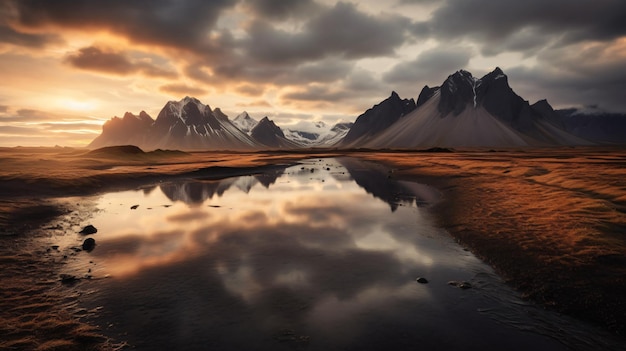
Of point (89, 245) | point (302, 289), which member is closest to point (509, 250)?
point (302, 289)

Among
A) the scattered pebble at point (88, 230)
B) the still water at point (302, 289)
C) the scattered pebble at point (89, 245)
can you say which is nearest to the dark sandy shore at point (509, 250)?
the still water at point (302, 289)

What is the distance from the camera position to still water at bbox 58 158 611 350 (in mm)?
10680

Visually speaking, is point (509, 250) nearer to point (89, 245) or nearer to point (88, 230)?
point (89, 245)

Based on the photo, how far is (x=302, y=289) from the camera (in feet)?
46.7

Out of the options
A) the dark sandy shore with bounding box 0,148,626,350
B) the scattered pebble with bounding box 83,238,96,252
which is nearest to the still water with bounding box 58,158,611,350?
the scattered pebble with bounding box 83,238,96,252

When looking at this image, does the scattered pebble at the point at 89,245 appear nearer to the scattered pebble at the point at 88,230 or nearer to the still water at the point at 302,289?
the still water at the point at 302,289

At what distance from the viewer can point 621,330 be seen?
1076 cm

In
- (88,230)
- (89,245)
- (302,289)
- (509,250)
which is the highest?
(88,230)

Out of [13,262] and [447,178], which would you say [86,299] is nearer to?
[13,262]

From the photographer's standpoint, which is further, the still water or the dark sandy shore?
the dark sandy shore

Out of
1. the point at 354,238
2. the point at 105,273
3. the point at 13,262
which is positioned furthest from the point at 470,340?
the point at 13,262

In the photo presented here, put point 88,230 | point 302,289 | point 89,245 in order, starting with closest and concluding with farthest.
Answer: point 302,289
point 89,245
point 88,230

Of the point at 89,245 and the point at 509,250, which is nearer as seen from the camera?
the point at 509,250

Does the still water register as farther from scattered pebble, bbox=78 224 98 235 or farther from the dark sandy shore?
the dark sandy shore
